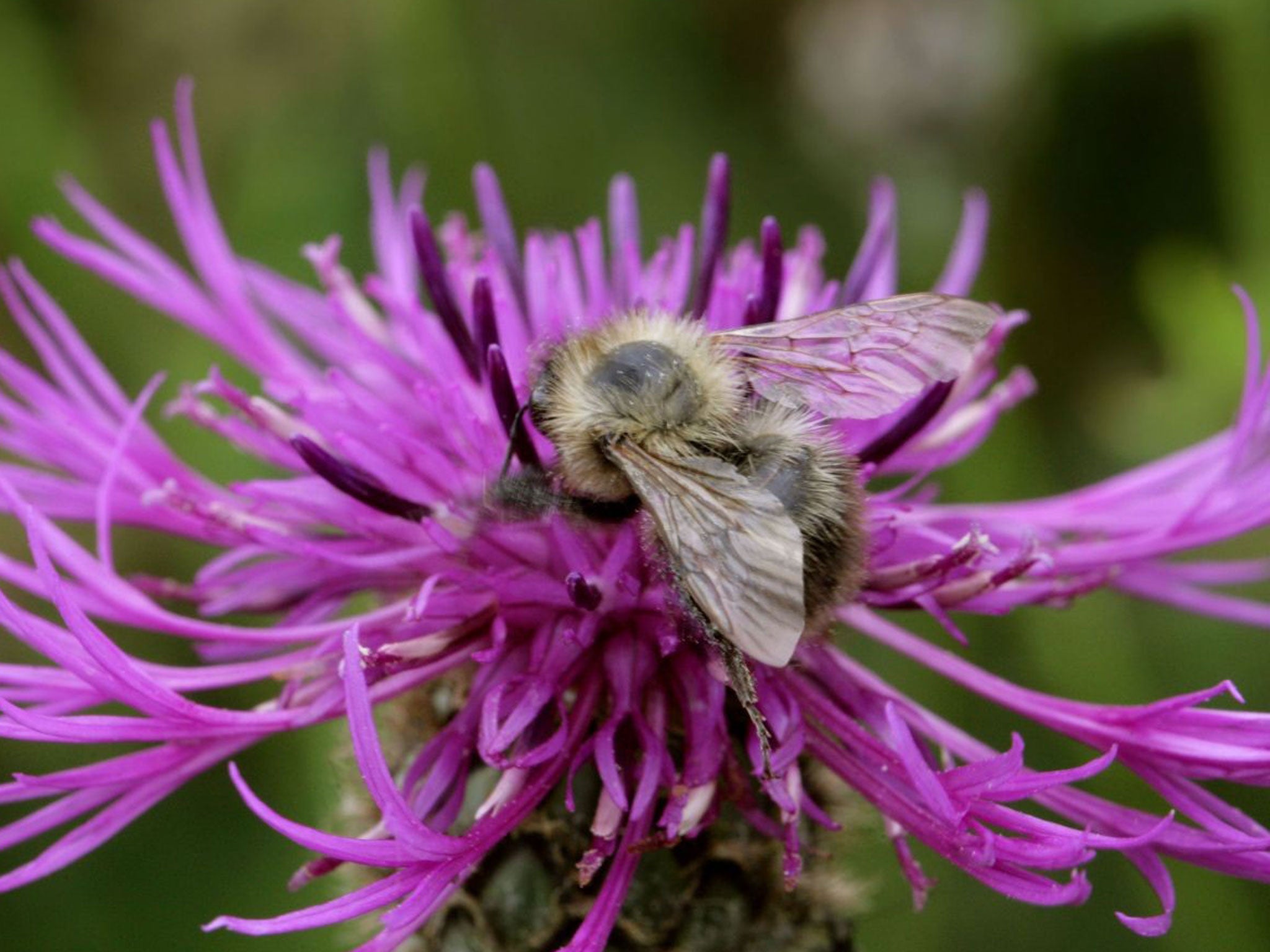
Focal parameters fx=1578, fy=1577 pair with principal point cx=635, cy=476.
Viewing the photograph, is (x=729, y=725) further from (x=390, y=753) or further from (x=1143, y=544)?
(x=1143, y=544)

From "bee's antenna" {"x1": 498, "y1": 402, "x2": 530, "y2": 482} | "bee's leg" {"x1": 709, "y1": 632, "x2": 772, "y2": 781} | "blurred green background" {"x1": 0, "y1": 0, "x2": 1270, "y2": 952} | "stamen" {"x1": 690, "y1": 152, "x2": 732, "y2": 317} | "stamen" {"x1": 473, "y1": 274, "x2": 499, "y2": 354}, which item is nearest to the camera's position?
"bee's leg" {"x1": 709, "y1": 632, "x2": 772, "y2": 781}

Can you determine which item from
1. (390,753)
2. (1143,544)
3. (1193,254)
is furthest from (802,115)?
(390,753)

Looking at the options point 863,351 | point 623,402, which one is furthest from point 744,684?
point 863,351

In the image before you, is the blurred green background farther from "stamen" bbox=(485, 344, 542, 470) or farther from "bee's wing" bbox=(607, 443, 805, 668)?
"bee's wing" bbox=(607, 443, 805, 668)

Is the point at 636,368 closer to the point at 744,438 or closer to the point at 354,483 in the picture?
the point at 744,438

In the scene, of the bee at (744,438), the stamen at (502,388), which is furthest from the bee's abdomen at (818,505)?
the stamen at (502,388)

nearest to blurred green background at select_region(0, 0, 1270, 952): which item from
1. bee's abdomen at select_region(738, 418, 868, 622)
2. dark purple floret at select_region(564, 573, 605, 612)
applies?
dark purple floret at select_region(564, 573, 605, 612)

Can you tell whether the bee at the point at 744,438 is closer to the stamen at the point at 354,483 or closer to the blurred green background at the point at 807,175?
the stamen at the point at 354,483
